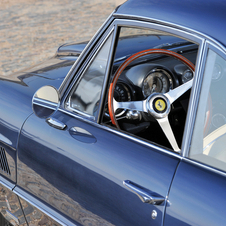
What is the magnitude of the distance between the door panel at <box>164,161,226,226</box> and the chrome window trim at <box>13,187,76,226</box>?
2.39 ft

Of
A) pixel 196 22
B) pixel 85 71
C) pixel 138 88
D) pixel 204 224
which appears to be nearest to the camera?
pixel 204 224

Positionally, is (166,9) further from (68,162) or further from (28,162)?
(28,162)

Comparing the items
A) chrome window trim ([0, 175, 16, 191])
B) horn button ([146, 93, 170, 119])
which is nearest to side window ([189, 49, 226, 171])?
horn button ([146, 93, 170, 119])

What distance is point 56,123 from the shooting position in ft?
6.20

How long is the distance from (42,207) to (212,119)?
3.81ft

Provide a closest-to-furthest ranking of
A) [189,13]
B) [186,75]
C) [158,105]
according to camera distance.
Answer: [189,13], [158,105], [186,75]

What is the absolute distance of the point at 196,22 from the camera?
1340 mm

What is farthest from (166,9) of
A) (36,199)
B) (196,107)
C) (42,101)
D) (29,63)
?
(29,63)

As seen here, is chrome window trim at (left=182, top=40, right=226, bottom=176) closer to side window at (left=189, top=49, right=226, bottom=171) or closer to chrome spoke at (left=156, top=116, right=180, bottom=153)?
side window at (left=189, top=49, right=226, bottom=171)

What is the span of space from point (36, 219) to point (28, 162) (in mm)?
374

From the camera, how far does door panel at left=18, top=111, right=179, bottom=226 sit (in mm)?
1444

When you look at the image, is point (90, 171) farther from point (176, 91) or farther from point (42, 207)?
point (176, 91)

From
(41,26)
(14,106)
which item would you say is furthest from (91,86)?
(41,26)

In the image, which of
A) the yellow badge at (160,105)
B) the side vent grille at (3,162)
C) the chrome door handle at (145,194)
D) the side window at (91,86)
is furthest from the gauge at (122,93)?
the side vent grille at (3,162)
